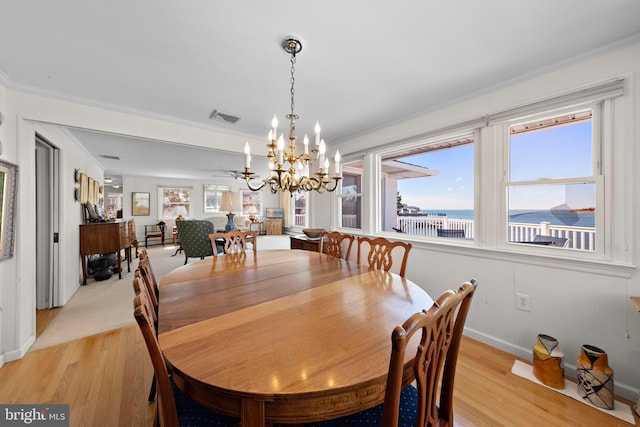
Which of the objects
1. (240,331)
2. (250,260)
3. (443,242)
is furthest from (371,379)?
(443,242)

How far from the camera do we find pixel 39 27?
1356 millimetres

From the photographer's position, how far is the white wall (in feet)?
5.04

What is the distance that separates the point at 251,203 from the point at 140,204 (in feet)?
10.7

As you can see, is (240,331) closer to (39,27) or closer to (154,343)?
(154,343)

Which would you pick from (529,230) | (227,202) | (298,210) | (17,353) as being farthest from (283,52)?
(298,210)

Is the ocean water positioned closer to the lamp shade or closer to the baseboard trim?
the baseboard trim

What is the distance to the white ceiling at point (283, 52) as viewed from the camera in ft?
4.15

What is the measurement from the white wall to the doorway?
14.2 feet

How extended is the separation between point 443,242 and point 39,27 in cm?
339

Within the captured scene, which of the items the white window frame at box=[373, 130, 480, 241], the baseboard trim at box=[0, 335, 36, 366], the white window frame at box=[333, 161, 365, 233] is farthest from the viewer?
the white window frame at box=[333, 161, 365, 233]

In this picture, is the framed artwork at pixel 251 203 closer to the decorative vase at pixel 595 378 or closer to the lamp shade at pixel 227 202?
the lamp shade at pixel 227 202

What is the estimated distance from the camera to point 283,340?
87cm

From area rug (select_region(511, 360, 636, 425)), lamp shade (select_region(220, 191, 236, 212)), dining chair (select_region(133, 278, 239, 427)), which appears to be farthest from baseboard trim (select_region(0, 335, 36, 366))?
area rug (select_region(511, 360, 636, 425))

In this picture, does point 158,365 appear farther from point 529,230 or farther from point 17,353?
point 529,230
